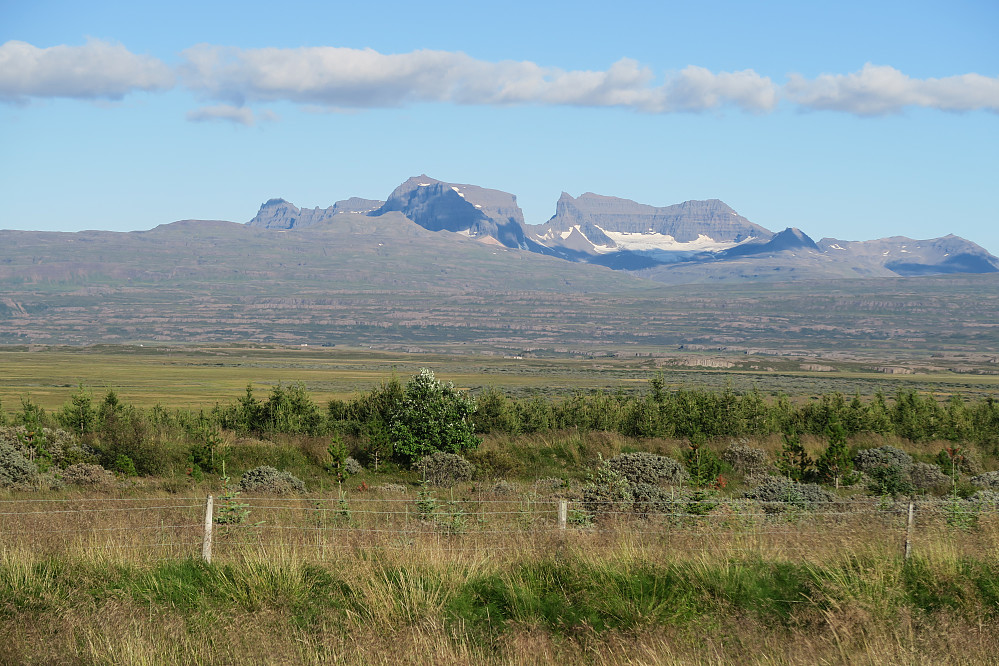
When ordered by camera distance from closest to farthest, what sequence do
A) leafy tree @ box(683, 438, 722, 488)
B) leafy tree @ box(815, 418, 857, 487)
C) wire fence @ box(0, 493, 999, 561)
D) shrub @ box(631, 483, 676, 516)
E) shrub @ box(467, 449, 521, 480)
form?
wire fence @ box(0, 493, 999, 561) → shrub @ box(631, 483, 676, 516) → leafy tree @ box(683, 438, 722, 488) → leafy tree @ box(815, 418, 857, 487) → shrub @ box(467, 449, 521, 480)

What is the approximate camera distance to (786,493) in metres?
19.1

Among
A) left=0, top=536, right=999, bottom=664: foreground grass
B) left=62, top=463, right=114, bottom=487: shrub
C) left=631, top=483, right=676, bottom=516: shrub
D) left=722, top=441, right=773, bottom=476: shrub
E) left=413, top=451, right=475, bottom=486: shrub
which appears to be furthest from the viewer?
left=722, top=441, right=773, bottom=476: shrub

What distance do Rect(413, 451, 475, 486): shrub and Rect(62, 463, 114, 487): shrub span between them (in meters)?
7.28

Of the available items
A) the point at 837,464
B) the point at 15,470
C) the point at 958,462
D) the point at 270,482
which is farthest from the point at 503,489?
the point at 958,462

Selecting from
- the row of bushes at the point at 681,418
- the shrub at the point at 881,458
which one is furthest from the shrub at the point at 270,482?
the shrub at the point at 881,458

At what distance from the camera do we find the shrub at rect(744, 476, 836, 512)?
18341 mm

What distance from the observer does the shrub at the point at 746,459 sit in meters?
24.1

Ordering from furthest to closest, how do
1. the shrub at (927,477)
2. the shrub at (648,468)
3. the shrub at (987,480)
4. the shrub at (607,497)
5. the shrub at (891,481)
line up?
1. the shrub at (927,477)
2. the shrub at (648,468)
3. the shrub at (891,481)
4. the shrub at (987,480)
5. the shrub at (607,497)

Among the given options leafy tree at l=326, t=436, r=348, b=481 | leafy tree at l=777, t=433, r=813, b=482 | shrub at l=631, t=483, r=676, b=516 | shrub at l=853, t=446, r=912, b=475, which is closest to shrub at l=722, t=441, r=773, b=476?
leafy tree at l=777, t=433, r=813, b=482

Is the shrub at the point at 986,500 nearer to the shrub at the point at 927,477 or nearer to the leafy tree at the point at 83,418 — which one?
the shrub at the point at 927,477

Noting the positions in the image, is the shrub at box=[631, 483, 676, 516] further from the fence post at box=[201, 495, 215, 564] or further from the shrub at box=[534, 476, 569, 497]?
the fence post at box=[201, 495, 215, 564]

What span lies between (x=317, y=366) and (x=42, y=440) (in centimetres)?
14039

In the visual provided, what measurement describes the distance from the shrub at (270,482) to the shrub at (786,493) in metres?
9.81

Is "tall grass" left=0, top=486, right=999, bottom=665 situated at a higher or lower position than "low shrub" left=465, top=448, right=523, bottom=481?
higher
